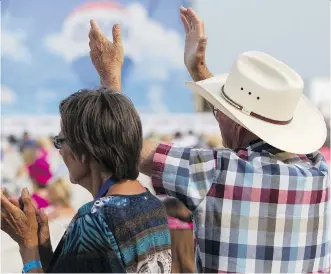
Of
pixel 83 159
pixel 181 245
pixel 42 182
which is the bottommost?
pixel 42 182

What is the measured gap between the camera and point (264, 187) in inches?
58.9

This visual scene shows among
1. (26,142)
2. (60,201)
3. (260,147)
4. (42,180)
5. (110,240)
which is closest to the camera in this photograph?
(110,240)

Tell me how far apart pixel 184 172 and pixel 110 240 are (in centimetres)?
34

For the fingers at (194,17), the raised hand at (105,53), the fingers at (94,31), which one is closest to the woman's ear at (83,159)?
the raised hand at (105,53)

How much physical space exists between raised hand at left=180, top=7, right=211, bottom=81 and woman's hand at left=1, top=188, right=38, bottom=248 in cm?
82

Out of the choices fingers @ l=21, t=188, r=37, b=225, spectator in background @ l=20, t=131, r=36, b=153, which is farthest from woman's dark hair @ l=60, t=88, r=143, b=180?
spectator in background @ l=20, t=131, r=36, b=153

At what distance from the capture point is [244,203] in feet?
4.87

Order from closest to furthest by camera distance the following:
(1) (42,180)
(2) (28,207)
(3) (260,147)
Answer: (2) (28,207), (3) (260,147), (1) (42,180)

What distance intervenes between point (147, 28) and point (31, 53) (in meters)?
2.39

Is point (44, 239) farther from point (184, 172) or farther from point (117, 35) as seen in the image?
point (117, 35)

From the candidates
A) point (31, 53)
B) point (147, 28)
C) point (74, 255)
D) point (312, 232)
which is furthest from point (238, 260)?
point (147, 28)

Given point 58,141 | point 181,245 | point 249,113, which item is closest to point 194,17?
point 249,113

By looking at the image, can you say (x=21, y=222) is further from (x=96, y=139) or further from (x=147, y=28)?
(x=147, y=28)

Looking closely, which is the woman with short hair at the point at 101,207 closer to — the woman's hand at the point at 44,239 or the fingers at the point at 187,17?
the woman's hand at the point at 44,239
